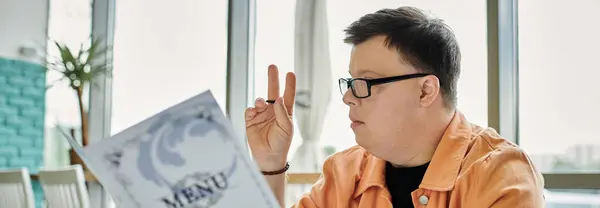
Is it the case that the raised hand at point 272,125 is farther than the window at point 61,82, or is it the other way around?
the window at point 61,82

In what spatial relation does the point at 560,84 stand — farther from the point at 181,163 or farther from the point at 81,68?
the point at 81,68

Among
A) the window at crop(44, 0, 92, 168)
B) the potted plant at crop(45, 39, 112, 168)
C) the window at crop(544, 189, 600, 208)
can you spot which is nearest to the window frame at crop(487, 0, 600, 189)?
the window at crop(544, 189, 600, 208)

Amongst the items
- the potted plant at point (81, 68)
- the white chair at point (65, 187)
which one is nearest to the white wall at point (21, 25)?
the potted plant at point (81, 68)

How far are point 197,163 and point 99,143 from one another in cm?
11

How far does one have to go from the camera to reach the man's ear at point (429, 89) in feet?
3.88

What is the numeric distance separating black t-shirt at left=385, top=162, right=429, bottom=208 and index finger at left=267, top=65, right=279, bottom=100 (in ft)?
0.89

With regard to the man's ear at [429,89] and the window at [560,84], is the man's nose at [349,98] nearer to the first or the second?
the man's ear at [429,89]

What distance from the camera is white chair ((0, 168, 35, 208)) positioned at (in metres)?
3.46

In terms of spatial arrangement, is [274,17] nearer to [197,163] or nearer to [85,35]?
[85,35]

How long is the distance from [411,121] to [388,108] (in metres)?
0.05

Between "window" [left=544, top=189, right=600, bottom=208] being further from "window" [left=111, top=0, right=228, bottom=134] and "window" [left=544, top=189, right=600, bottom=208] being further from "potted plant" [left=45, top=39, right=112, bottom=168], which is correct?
"potted plant" [left=45, top=39, right=112, bottom=168]

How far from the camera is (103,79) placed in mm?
4809

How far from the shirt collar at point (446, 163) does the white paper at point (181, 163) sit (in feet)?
1.53

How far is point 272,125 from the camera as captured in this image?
130 cm
